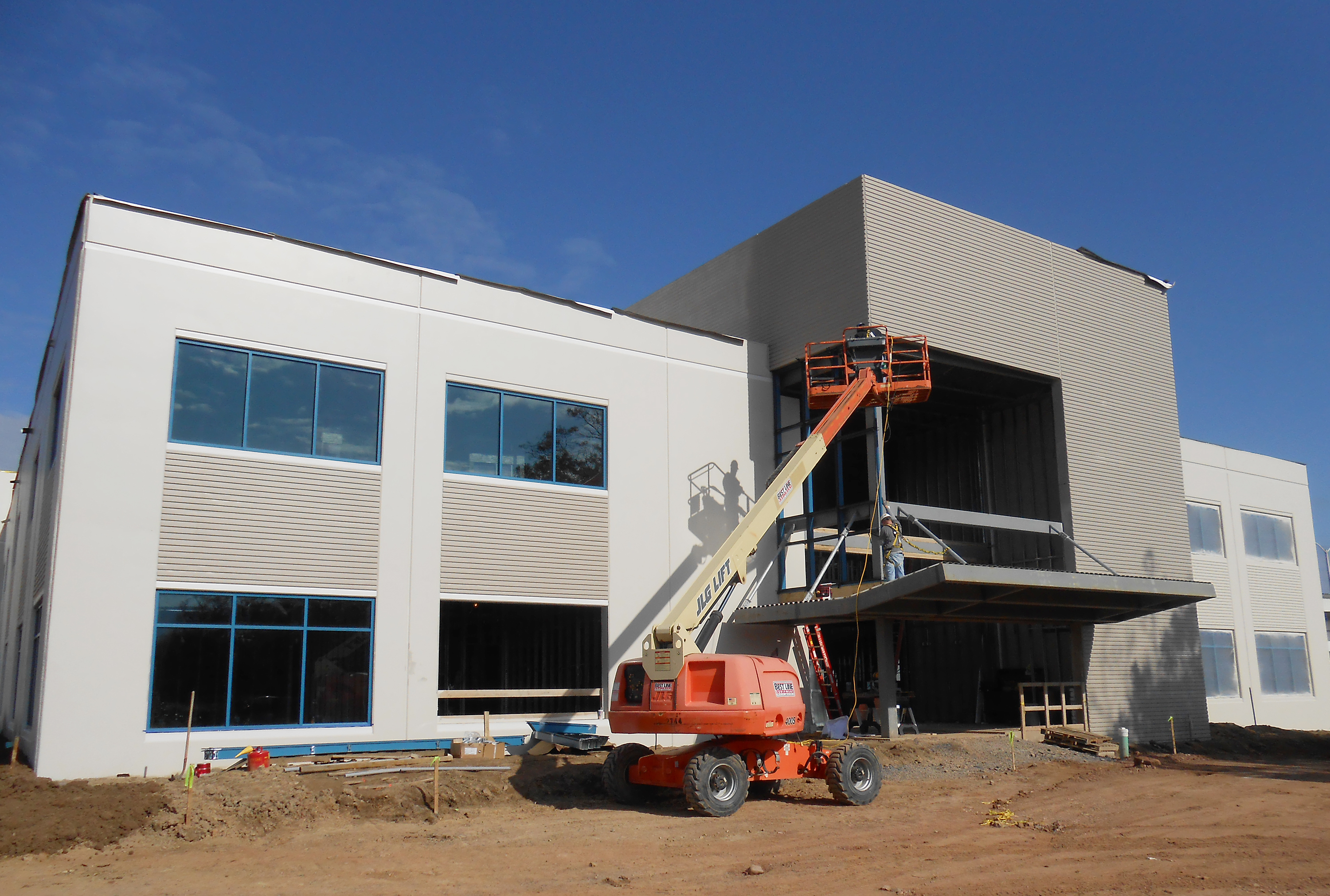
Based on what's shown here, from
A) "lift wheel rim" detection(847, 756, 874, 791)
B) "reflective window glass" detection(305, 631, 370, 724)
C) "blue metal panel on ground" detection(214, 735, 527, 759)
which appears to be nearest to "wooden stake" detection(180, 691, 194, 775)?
"blue metal panel on ground" detection(214, 735, 527, 759)

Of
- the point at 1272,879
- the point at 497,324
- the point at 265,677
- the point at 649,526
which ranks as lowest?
the point at 1272,879

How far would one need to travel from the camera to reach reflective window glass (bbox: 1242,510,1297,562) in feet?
130

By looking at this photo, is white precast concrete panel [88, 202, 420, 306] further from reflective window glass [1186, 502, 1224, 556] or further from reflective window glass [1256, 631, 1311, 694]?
reflective window glass [1256, 631, 1311, 694]

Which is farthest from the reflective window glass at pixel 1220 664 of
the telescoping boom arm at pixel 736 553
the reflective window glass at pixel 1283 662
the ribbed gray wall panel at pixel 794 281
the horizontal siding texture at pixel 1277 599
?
the telescoping boom arm at pixel 736 553

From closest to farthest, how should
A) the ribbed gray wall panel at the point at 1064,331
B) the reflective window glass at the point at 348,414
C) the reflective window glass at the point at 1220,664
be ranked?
1. the reflective window glass at the point at 348,414
2. the ribbed gray wall panel at the point at 1064,331
3. the reflective window glass at the point at 1220,664

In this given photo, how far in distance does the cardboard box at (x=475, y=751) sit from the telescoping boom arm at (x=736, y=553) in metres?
3.73

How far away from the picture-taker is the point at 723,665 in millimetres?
16578

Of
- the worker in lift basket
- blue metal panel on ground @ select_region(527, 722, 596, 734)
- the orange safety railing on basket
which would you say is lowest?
blue metal panel on ground @ select_region(527, 722, 596, 734)

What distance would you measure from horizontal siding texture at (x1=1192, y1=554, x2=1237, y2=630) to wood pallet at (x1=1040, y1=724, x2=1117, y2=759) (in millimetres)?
14338

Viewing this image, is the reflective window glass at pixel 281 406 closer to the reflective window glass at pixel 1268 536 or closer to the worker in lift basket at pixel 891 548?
the worker in lift basket at pixel 891 548

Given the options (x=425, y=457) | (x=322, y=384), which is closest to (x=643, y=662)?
(x=425, y=457)

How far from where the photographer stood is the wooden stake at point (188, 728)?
52.9 feet

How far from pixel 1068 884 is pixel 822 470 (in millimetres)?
18027

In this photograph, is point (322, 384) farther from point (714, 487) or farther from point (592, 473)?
point (714, 487)
